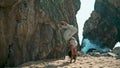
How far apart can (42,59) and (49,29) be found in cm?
173

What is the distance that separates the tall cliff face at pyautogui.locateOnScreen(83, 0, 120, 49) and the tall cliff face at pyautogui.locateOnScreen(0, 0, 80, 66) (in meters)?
28.5

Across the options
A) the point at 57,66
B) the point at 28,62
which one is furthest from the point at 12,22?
the point at 57,66

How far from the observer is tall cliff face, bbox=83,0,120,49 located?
43812mm

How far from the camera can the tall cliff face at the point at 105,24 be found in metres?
43.8

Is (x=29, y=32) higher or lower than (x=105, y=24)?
higher

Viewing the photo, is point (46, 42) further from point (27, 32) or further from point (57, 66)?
point (57, 66)

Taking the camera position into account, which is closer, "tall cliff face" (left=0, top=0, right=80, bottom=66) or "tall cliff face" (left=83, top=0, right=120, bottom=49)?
"tall cliff face" (left=0, top=0, right=80, bottom=66)

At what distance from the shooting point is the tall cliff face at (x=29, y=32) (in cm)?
1252

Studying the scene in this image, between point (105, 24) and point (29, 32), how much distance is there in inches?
1259

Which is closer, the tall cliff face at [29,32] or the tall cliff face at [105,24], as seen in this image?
the tall cliff face at [29,32]

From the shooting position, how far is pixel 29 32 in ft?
44.8

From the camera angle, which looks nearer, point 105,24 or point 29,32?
point 29,32

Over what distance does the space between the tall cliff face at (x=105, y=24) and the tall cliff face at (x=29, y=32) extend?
93.6 feet

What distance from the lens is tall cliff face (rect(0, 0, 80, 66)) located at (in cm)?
1252
